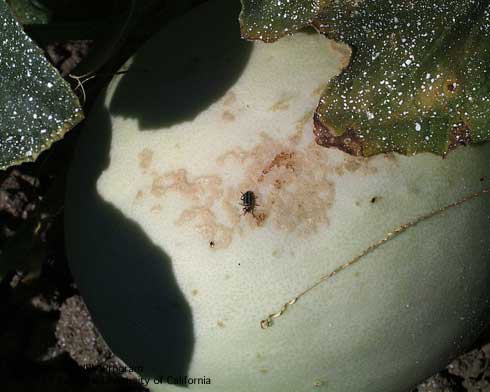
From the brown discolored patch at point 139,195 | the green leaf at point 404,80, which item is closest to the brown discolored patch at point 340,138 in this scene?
the green leaf at point 404,80

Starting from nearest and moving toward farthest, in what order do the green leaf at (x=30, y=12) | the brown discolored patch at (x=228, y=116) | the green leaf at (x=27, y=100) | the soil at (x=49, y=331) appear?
the green leaf at (x=27, y=100), the brown discolored patch at (x=228, y=116), the green leaf at (x=30, y=12), the soil at (x=49, y=331)

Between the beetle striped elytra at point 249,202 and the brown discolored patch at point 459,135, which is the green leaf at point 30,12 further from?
the brown discolored patch at point 459,135

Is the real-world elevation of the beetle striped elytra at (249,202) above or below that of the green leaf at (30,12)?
below

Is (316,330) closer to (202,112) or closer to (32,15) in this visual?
(202,112)

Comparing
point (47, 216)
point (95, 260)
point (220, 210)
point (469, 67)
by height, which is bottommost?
point (47, 216)

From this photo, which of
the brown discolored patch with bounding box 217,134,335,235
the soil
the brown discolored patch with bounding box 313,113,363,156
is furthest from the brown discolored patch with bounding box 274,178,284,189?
the soil

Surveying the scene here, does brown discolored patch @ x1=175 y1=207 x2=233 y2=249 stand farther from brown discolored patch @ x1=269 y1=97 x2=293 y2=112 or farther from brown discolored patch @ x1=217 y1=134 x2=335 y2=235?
brown discolored patch @ x1=269 y1=97 x2=293 y2=112

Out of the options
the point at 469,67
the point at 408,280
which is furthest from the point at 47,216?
the point at 469,67
